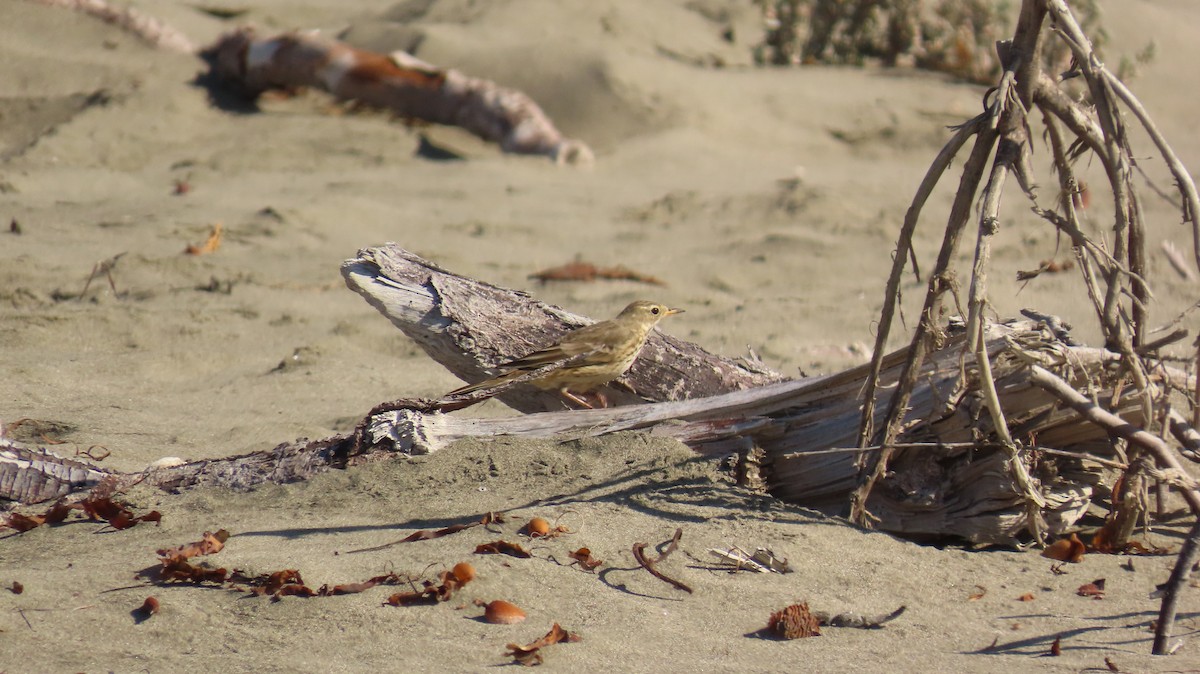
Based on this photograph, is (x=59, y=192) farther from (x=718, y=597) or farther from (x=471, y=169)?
(x=718, y=597)

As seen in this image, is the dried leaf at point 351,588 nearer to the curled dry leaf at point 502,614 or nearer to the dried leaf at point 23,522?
the curled dry leaf at point 502,614

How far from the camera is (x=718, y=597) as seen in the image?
136 inches

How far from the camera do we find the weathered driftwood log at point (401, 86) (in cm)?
1004

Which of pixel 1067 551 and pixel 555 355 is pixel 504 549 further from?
pixel 1067 551

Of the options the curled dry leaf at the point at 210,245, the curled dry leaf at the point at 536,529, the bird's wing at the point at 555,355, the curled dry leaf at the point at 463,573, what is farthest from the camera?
the curled dry leaf at the point at 210,245

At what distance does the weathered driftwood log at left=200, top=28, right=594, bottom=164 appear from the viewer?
10.0 metres

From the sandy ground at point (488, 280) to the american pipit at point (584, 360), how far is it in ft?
1.19

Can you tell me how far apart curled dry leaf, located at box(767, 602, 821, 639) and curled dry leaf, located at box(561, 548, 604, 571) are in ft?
1.70

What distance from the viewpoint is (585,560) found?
11.6 feet

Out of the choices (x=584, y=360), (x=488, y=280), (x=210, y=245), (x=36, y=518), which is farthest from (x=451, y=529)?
→ (x=210, y=245)

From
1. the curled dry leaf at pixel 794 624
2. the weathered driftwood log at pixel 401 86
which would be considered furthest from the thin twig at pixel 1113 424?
the weathered driftwood log at pixel 401 86

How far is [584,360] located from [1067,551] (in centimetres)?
167

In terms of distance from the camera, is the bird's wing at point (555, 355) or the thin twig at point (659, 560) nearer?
the thin twig at point (659, 560)

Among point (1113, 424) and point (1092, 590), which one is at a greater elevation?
point (1113, 424)
